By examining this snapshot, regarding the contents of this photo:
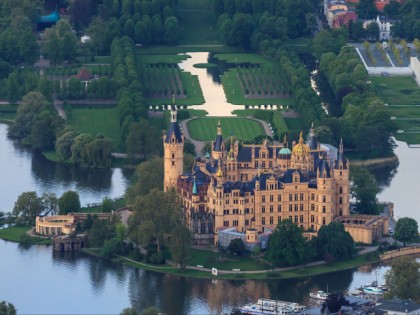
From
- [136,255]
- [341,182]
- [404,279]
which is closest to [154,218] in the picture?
[136,255]

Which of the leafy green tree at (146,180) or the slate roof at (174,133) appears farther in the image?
the leafy green tree at (146,180)

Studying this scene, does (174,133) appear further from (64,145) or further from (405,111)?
(405,111)

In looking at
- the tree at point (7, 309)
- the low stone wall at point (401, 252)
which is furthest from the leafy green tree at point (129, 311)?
the low stone wall at point (401, 252)

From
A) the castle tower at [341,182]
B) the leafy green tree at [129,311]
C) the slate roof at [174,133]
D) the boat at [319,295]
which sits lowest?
the leafy green tree at [129,311]

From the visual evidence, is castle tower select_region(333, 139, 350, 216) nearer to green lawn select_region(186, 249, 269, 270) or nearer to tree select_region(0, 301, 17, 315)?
green lawn select_region(186, 249, 269, 270)

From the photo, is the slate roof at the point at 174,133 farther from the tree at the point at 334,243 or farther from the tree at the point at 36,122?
the tree at the point at 36,122

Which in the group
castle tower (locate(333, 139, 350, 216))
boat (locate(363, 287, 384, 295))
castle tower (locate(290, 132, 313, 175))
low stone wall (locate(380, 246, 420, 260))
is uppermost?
castle tower (locate(290, 132, 313, 175))

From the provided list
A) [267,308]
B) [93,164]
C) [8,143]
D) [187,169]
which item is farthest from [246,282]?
[8,143]

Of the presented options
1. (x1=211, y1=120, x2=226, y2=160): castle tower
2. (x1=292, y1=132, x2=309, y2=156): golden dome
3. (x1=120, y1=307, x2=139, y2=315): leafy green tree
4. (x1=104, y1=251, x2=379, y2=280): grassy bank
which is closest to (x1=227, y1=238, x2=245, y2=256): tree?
(x1=104, y1=251, x2=379, y2=280): grassy bank
